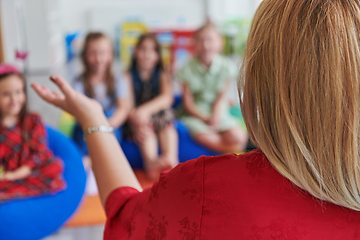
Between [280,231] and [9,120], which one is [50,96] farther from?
[9,120]

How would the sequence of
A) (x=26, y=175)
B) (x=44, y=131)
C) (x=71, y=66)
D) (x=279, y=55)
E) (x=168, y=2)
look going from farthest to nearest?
(x=168, y=2) → (x=71, y=66) → (x=44, y=131) → (x=26, y=175) → (x=279, y=55)

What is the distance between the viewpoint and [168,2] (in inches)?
230

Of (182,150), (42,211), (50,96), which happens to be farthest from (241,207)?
(182,150)

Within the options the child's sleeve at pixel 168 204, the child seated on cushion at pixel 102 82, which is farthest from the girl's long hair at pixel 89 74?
the child's sleeve at pixel 168 204

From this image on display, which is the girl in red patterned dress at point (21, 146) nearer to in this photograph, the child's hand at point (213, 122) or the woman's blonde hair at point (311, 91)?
the child's hand at point (213, 122)

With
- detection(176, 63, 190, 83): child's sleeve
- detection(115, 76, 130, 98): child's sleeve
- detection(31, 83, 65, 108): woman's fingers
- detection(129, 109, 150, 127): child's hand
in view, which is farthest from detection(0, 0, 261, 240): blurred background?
detection(31, 83, 65, 108): woman's fingers

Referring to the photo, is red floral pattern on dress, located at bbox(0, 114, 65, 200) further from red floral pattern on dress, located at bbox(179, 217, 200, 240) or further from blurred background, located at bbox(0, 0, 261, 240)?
red floral pattern on dress, located at bbox(179, 217, 200, 240)

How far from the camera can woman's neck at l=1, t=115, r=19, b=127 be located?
1.95 meters

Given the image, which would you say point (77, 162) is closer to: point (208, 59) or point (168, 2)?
point (208, 59)

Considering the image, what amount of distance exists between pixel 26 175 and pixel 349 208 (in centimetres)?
165

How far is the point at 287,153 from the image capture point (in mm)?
542

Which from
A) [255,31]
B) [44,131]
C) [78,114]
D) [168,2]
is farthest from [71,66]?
[255,31]

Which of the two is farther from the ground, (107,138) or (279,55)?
(279,55)

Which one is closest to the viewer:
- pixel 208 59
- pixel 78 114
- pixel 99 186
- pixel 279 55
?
pixel 279 55
